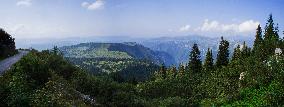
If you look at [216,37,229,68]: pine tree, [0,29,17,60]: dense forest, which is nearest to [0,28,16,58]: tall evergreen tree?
[0,29,17,60]: dense forest

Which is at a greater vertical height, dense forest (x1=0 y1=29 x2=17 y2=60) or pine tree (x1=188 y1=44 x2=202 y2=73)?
dense forest (x1=0 y1=29 x2=17 y2=60)

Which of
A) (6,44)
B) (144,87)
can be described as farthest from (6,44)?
(144,87)

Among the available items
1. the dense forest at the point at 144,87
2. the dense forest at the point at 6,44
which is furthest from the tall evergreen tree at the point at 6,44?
the dense forest at the point at 144,87

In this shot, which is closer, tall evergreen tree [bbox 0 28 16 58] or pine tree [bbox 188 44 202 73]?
tall evergreen tree [bbox 0 28 16 58]

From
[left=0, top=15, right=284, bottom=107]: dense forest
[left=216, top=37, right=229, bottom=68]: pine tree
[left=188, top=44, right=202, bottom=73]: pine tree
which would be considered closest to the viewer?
[left=0, top=15, right=284, bottom=107]: dense forest

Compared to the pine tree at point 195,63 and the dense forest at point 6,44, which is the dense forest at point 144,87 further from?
the dense forest at point 6,44

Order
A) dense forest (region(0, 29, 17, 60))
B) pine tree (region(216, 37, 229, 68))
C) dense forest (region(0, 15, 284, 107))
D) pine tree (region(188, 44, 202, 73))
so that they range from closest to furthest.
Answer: dense forest (region(0, 15, 284, 107)) < dense forest (region(0, 29, 17, 60)) < pine tree (region(216, 37, 229, 68)) < pine tree (region(188, 44, 202, 73))

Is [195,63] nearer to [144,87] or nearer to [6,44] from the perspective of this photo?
[144,87]

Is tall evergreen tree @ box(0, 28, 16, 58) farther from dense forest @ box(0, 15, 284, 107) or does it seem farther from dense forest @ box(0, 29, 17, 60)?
dense forest @ box(0, 15, 284, 107)
